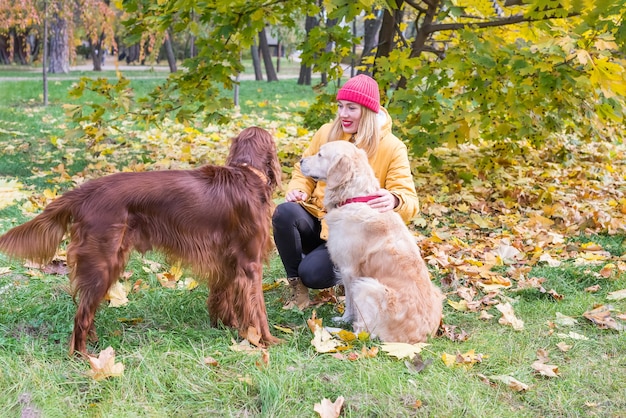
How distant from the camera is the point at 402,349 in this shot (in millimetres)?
3189

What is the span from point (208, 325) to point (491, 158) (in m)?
5.26

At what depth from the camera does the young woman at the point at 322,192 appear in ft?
12.3

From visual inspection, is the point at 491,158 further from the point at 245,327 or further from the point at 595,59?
the point at 245,327

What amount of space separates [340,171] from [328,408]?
1439mm

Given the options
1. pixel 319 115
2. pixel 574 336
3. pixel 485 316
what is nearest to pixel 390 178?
pixel 485 316

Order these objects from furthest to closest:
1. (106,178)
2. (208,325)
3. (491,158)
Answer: (491,158) < (208,325) < (106,178)

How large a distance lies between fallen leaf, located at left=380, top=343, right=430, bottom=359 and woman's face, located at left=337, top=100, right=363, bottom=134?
1.45 metres

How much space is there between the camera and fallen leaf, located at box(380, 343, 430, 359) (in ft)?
10.3

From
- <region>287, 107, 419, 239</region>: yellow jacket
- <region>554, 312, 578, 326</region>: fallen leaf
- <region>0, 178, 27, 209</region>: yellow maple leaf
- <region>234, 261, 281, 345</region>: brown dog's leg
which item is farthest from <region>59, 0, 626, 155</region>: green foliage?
<region>234, 261, 281, 345</region>: brown dog's leg

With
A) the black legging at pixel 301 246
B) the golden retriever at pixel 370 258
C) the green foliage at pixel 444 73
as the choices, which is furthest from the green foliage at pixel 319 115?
the golden retriever at pixel 370 258

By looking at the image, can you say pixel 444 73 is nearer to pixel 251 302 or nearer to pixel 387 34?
pixel 387 34

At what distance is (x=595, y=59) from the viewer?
16.2 ft

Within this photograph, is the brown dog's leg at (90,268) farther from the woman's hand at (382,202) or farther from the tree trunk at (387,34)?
the tree trunk at (387,34)

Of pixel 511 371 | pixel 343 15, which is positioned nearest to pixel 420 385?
pixel 511 371
